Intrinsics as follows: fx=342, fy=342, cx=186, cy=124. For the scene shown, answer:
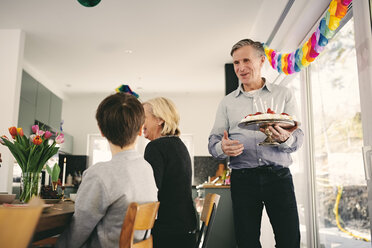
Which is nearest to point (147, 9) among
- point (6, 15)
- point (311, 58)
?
point (6, 15)

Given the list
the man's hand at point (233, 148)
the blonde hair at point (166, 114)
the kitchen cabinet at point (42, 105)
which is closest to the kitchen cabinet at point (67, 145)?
the kitchen cabinet at point (42, 105)

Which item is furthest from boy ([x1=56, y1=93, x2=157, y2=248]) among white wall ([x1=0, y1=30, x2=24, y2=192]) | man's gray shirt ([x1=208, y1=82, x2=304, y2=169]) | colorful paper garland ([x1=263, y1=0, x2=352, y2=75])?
white wall ([x1=0, y1=30, x2=24, y2=192])

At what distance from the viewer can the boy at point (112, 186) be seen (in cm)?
111

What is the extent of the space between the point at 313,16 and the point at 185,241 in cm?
200

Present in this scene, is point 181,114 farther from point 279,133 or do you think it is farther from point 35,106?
point 279,133

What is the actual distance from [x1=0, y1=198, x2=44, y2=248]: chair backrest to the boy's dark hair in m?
0.64

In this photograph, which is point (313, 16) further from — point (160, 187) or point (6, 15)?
point (6, 15)

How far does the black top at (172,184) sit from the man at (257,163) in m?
0.21

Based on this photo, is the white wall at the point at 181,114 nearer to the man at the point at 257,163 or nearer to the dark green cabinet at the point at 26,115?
the dark green cabinet at the point at 26,115

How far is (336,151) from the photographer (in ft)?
8.29

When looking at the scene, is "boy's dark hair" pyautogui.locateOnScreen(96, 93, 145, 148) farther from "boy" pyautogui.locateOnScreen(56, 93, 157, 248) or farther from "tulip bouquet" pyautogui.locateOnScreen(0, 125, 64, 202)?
"tulip bouquet" pyautogui.locateOnScreen(0, 125, 64, 202)

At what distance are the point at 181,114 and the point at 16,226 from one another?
23.2 feet

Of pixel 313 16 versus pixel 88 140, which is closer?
pixel 313 16

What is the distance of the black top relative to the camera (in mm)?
1747
